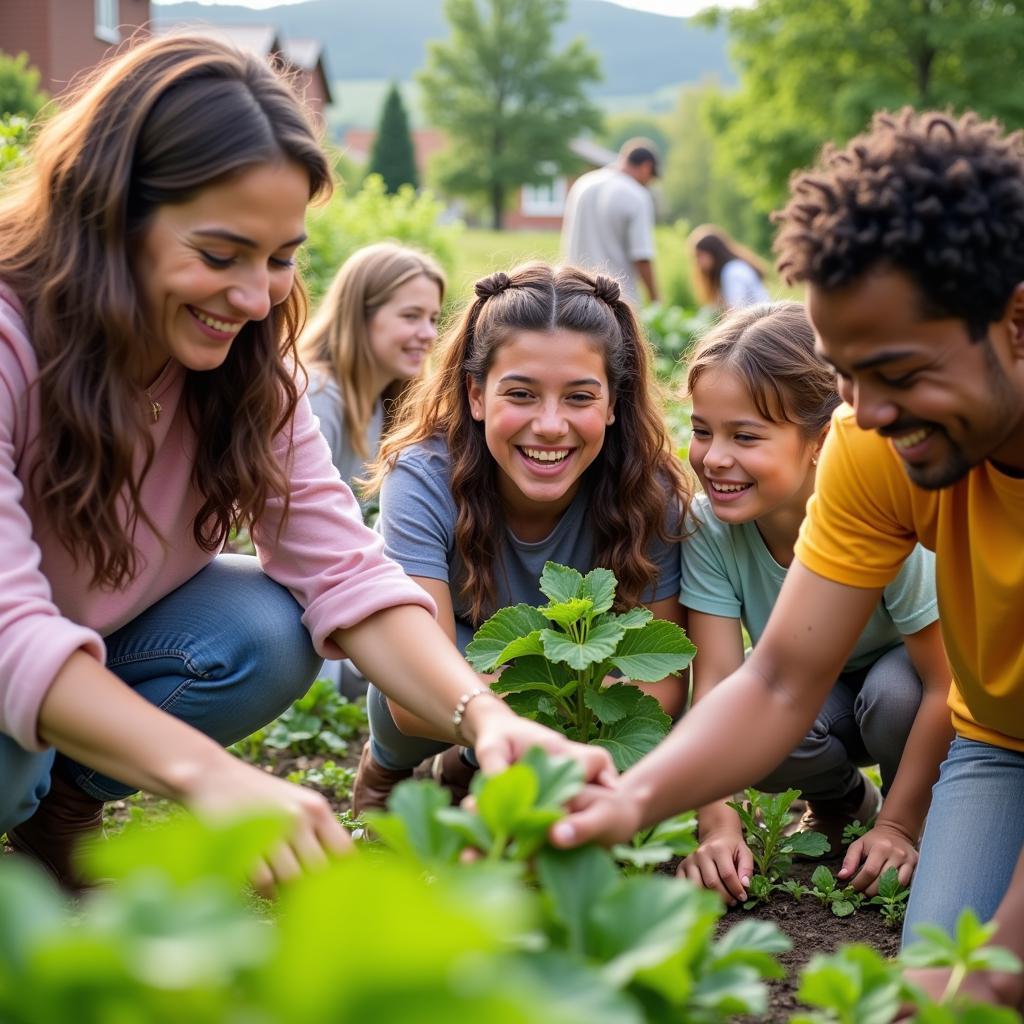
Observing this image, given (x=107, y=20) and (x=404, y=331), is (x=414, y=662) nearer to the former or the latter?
(x=404, y=331)

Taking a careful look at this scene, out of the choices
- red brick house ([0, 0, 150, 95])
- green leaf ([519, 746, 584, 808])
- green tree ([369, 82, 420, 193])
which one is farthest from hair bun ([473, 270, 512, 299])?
green tree ([369, 82, 420, 193])

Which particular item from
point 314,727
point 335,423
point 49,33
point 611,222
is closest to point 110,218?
point 314,727

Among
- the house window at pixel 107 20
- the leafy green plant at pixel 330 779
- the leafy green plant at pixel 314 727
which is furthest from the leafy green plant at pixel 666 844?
the house window at pixel 107 20

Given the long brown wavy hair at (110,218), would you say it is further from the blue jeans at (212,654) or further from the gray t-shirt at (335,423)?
the gray t-shirt at (335,423)

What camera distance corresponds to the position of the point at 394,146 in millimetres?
46531

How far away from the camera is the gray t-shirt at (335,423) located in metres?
4.38

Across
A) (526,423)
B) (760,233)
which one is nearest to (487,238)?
(760,233)

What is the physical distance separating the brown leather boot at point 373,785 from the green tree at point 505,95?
65.7m

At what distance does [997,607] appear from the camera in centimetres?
201

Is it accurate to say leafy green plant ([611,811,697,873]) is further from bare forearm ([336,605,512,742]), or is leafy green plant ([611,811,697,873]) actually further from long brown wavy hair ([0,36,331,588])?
long brown wavy hair ([0,36,331,588])

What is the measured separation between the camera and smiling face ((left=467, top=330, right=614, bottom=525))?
9.07ft

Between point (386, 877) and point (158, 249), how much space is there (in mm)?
1485

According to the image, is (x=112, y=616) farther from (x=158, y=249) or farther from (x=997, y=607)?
(x=997, y=607)

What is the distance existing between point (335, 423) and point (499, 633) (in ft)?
7.00
